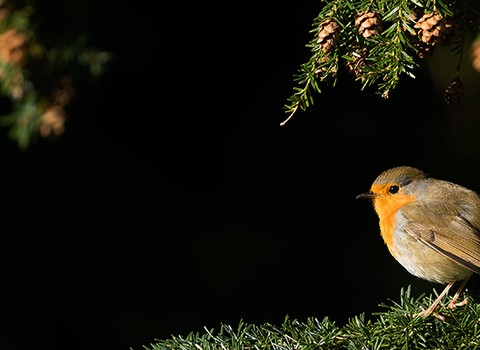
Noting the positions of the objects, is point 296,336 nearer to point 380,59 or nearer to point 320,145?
point 380,59

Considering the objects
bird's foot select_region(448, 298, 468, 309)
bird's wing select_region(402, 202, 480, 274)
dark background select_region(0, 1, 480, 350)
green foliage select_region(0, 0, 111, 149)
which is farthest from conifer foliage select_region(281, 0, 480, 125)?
dark background select_region(0, 1, 480, 350)

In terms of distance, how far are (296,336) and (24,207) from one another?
2.14 m

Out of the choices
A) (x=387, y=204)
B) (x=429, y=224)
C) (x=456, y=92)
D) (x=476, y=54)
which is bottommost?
(x=429, y=224)

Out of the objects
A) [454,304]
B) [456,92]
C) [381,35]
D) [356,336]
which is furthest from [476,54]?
[356,336]

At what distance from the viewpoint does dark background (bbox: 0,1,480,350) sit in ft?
13.6

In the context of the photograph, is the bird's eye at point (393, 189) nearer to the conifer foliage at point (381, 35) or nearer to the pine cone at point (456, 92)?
the pine cone at point (456, 92)

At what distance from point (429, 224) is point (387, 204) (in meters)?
0.23

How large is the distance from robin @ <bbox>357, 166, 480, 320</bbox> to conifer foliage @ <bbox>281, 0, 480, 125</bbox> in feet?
3.34

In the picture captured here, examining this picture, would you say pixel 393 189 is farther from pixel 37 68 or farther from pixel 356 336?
pixel 37 68

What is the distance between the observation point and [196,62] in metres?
4.27

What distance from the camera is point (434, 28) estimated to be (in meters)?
2.33

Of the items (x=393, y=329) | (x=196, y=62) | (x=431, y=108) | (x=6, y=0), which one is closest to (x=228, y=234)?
(x=196, y=62)

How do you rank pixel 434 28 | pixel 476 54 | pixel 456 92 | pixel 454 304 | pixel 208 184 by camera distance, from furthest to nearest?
pixel 208 184 < pixel 476 54 < pixel 454 304 < pixel 456 92 < pixel 434 28

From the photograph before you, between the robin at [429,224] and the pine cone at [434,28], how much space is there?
1.09m
